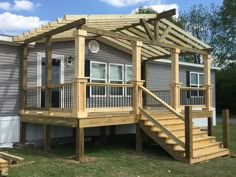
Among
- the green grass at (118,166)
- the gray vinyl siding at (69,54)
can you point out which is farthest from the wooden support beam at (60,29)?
the green grass at (118,166)

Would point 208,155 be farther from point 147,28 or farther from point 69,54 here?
point 69,54

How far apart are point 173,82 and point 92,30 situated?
3.82 meters

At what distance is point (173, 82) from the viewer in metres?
11.4

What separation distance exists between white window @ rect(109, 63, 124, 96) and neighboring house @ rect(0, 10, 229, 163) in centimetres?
4

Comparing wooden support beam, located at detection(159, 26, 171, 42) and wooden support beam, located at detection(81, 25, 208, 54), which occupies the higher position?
wooden support beam, located at detection(159, 26, 171, 42)

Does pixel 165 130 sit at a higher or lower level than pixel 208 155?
higher

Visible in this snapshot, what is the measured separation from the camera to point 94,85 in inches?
360

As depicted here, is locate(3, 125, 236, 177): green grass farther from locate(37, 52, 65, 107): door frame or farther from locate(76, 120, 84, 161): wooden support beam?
locate(37, 52, 65, 107): door frame

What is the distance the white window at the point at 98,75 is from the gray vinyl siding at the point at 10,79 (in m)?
2.96

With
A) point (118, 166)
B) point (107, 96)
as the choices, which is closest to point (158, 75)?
point (107, 96)

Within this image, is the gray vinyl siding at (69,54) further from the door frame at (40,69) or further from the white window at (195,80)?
the white window at (195,80)

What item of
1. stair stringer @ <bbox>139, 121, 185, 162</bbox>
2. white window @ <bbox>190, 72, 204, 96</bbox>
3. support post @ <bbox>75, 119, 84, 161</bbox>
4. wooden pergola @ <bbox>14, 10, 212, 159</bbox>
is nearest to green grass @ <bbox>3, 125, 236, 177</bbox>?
stair stringer @ <bbox>139, 121, 185, 162</bbox>

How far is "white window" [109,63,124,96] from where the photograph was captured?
45.3ft

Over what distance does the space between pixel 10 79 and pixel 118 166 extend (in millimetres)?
5079
